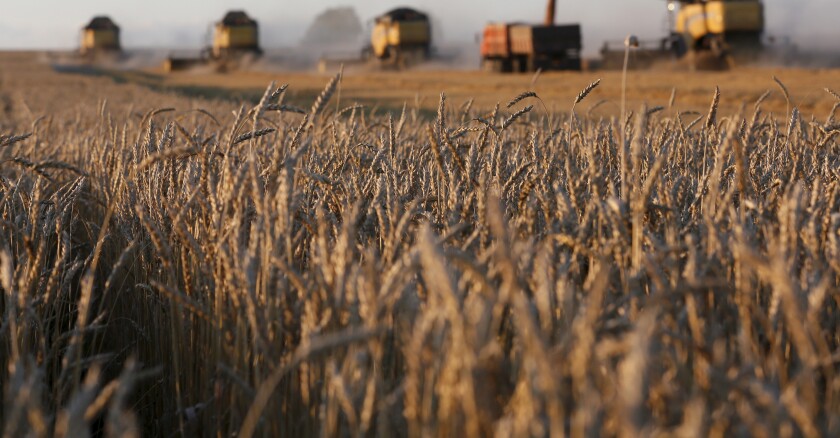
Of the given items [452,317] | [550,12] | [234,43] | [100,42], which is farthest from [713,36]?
[100,42]

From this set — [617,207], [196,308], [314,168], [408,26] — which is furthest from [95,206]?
[408,26]

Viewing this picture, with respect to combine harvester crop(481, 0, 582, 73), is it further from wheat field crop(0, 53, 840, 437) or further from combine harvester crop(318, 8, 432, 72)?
wheat field crop(0, 53, 840, 437)

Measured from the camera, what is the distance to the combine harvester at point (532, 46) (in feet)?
89.3

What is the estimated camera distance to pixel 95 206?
14.0ft

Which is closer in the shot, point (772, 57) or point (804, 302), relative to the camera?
point (804, 302)

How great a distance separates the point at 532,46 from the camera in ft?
88.7

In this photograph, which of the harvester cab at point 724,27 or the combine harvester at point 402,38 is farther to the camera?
the combine harvester at point 402,38

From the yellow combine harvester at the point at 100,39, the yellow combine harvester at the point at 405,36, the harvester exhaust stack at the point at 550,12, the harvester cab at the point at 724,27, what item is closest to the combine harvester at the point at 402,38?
the yellow combine harvester at the point at 405,36

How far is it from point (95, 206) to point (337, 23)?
155988 mm

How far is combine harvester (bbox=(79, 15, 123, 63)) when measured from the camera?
56750mm

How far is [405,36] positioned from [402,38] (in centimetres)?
19

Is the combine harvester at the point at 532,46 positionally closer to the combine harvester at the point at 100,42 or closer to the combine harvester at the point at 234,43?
the combine harvester at the point at 234,43

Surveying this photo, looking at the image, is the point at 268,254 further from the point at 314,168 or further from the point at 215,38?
the point at 215,38

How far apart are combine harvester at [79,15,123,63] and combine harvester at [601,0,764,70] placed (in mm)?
38382
